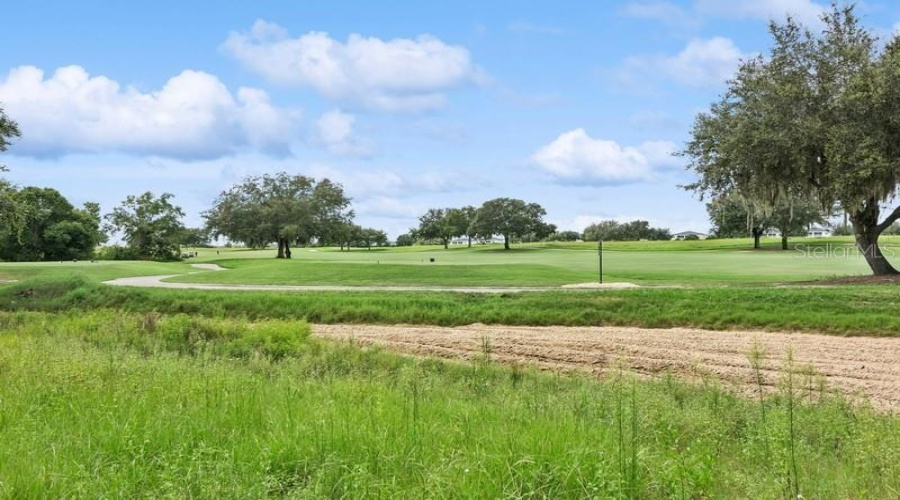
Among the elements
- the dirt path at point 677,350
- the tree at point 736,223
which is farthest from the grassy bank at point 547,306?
the tree at point 736,223

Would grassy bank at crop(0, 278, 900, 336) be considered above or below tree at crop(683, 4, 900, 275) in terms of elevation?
below

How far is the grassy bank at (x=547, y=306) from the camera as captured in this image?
1587 centimetres

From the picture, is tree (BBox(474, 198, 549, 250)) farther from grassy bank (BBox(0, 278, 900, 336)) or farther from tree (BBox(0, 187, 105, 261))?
grassy bank (BBox(0, 278, 900, 336))

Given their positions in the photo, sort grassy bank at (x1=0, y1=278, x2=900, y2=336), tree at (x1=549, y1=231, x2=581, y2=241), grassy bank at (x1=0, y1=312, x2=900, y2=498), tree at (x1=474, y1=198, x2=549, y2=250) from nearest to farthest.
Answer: grassy bank at (x1=0, y1=312, x2=900, y2=498)
grassy bank at (x1=0, y1=278, x2=900, y2=336)
tree at (x1=474, y1=198, x2=549, y2=250)
tree at (x1=549, y1=231, x2=581, y2=241)

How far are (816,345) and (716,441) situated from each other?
8456 mm

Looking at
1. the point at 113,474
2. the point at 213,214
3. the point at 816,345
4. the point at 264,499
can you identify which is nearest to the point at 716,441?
the point at 264,499

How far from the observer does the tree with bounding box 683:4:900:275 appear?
24.0 metres

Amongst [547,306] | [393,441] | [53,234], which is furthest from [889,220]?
[53,234]

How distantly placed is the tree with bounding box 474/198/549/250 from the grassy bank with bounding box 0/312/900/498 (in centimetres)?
8407

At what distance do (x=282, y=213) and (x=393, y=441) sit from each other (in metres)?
68.5

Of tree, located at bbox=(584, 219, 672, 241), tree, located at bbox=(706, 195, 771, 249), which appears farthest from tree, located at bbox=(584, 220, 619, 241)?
tree, located at bbox=(706, 195, 771, 249)

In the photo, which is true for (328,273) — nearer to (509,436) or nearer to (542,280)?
(542,280)

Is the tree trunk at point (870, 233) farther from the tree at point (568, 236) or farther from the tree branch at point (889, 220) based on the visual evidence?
the tree at point (568, 236)

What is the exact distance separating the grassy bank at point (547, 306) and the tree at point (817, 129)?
676 centimetres
